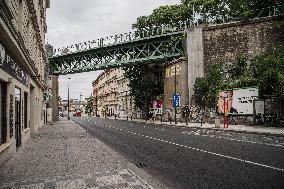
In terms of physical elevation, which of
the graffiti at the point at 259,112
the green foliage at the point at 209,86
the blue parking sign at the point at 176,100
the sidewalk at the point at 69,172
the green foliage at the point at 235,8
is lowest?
the sidewalk at the point at 69,172

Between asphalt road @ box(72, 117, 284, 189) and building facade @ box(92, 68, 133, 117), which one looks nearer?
asphalt road @ box(72, 117, 284, 189)

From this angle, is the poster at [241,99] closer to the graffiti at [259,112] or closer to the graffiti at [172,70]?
the graffiti at [259,112]

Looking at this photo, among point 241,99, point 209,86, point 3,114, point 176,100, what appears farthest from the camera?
point 176,100

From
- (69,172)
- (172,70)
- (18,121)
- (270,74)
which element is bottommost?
(69,172)

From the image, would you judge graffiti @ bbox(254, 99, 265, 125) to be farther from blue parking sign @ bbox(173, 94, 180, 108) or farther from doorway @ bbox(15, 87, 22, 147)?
doorway @ bbox(15, 87, 22, 147)

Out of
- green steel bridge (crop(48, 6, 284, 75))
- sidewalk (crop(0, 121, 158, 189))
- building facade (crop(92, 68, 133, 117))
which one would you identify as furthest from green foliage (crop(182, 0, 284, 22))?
sidewalk (crop(0, 121, 158, 189))

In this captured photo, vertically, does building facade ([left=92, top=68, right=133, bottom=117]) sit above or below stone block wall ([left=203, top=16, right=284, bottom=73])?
below

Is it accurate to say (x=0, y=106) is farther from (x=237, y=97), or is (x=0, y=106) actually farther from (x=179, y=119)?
(x=179, y=119)

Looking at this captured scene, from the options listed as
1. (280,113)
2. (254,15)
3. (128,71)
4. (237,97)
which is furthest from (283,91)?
(128,71)

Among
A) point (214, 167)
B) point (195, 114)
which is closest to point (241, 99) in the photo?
point (195, 114)

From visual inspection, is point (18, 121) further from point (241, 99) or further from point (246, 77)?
point (246, 77)

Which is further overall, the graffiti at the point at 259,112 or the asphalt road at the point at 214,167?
the graffiti at the point at 259,112

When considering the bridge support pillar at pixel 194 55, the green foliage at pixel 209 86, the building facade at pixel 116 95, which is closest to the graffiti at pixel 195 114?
the green foliage at pixel 209 86

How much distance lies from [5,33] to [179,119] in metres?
35.2
